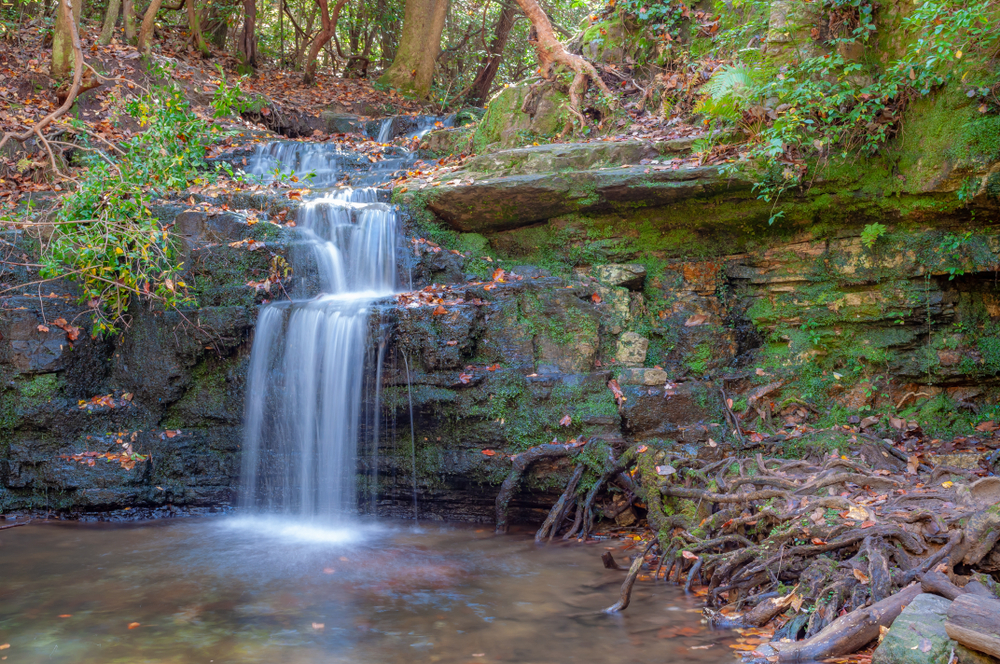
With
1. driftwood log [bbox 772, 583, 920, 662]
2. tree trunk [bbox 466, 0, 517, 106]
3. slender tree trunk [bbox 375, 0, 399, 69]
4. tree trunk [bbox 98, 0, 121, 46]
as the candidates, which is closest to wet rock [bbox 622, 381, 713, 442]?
driftwood log [bbox 772, 583, 920, 662]

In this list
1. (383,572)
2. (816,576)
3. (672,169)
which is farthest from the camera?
(672,169)

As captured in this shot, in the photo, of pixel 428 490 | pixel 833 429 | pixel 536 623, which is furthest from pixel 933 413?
pixel 428 490

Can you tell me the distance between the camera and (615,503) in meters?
6.91

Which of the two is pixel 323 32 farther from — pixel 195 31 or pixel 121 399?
pixel 121 399

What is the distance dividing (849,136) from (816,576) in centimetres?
445

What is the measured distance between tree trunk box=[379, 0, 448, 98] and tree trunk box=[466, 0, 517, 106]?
1.46 meters

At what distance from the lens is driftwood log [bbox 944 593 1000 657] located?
312 centimetres

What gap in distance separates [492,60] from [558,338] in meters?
12.1

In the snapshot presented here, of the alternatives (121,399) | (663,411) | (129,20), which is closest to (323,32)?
(129,20)

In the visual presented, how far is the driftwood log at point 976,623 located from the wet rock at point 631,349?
437 cm

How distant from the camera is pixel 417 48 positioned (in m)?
16.2

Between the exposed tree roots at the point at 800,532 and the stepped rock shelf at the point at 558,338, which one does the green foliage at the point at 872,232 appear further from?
the exposed tree roots at the point at 800,532

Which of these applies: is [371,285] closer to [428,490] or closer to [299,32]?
[428,490]

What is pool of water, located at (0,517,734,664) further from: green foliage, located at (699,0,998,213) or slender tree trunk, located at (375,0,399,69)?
slender tree trunk, located at (375,0,399,69)
